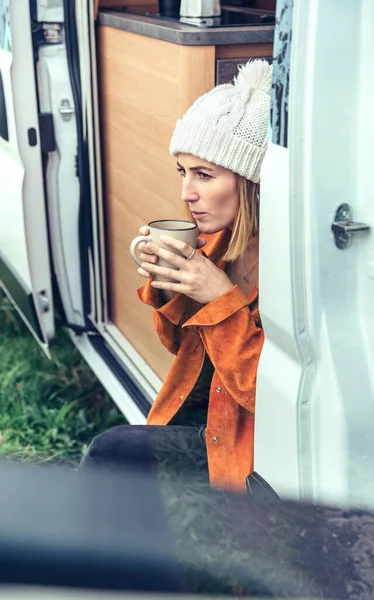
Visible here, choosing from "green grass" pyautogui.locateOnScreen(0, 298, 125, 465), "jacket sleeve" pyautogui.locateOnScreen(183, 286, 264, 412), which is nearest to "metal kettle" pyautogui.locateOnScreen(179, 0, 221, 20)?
"jacket sleeve" pyautogui.locateOnScreen(183, 286, 264, 412)

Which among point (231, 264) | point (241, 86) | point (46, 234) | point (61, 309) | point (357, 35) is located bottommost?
point (61, 309)

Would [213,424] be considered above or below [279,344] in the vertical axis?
below

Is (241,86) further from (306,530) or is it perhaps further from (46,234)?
(46,234)

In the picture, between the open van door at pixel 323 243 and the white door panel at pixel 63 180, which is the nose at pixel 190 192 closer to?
the open van door at pixel 323 243

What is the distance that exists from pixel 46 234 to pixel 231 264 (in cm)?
141

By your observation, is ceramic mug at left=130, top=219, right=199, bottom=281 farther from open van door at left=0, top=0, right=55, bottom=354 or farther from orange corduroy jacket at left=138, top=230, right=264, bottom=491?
open van door at left=0, top=0, right=55, bottom=354

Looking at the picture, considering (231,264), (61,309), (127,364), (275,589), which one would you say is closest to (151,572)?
(275,589)

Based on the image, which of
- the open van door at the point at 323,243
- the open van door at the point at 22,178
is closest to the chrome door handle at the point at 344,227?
the open van door at the point at 323,243

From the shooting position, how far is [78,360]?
363 cm

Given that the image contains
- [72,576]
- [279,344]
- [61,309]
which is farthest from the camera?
[61,309]

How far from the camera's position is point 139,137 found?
9.02 feet

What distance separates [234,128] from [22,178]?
146cm

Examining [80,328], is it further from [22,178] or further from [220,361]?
[220,361]

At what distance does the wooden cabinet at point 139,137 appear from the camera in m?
2.26
